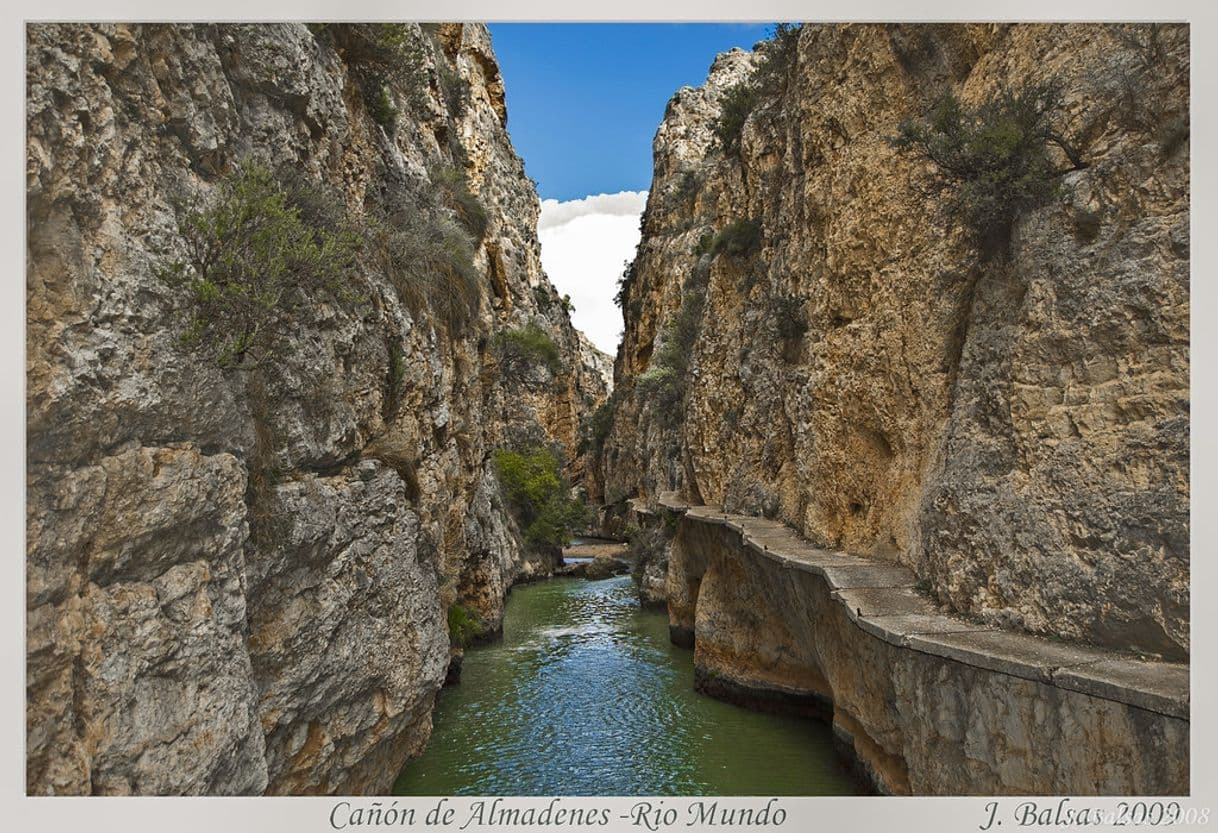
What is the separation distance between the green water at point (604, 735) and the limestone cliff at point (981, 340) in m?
3.75

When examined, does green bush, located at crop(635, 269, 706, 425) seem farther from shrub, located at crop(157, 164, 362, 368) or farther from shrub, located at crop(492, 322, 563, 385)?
shrub, located at crop(157, 164, 362, 368)

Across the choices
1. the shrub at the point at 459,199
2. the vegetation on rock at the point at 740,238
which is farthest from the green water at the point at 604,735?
the vegetation on rock at the point at 740,238

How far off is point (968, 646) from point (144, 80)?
8.74m

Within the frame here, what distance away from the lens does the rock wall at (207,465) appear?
16.6 ft

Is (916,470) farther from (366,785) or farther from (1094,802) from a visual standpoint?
(366,785)

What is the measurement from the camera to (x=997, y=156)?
8.01 m

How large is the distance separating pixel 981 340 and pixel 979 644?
3.64m

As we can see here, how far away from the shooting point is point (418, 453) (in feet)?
38.3

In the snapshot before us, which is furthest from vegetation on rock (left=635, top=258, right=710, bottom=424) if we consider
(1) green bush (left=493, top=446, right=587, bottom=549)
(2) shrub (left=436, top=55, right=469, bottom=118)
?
(2) shrub (left=436, top=55, right=469, bottom=118)

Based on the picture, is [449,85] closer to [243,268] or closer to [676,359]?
[676,359]

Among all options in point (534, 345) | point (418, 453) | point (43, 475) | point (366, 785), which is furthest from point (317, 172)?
point (534, 345)

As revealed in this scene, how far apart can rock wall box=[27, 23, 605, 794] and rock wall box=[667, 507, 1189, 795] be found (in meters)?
5.87

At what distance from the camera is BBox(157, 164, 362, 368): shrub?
6.27 metres

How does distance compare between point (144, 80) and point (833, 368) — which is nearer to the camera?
point (144, 80)
